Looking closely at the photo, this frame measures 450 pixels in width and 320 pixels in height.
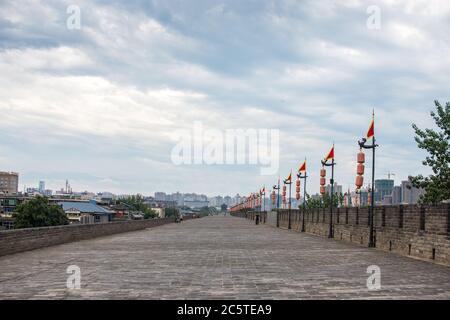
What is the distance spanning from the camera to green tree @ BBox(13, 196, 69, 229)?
73.7 metres

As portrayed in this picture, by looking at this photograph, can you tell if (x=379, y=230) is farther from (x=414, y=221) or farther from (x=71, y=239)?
(x=71, y=239)

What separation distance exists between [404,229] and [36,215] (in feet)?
214

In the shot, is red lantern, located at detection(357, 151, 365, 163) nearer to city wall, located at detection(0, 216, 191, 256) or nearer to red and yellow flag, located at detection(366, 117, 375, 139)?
red and yellow flag, located at detection(366, 117, 375, 139)

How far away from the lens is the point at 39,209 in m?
74.9

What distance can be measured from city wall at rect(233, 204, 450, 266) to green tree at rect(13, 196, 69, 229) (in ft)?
179

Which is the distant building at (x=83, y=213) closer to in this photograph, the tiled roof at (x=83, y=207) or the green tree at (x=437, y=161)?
the tiled roof at (x=83, y=207)

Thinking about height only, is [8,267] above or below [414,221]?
below

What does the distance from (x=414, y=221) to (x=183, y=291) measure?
10.7 metres

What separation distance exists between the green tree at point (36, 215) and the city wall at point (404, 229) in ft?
179

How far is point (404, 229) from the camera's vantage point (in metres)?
18.1
